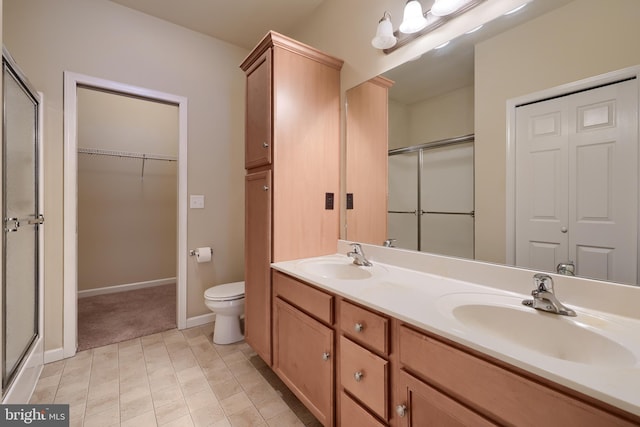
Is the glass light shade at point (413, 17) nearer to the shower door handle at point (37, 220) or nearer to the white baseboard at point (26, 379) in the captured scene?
the shower door handle at point (37, 220)

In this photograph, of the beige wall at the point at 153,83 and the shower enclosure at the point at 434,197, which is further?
the beige wall at the point at 153,83

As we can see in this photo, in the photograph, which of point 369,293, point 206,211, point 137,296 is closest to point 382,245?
point 369,293

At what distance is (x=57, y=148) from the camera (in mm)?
1936

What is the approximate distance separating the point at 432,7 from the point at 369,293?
1419 millimetres

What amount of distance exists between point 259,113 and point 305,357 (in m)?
1.50

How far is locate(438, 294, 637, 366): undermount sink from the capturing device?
28.3 inches

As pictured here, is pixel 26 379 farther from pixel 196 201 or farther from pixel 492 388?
pixel 492 388

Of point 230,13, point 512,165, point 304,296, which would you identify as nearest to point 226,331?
point 304,296

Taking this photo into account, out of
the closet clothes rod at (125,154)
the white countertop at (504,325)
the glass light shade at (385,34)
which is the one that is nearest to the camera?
the white countertop at (504,325)

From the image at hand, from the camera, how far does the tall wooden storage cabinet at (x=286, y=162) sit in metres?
1.65

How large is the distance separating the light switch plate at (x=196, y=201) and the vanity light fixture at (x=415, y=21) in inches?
75.8

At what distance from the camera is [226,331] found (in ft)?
7.27

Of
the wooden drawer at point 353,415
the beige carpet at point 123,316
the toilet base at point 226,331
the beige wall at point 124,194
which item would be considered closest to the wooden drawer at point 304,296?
the wooden drawer at point 353,415

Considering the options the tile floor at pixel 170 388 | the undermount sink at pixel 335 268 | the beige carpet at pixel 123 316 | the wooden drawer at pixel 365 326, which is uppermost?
the undermount sink at pixel 335 268
